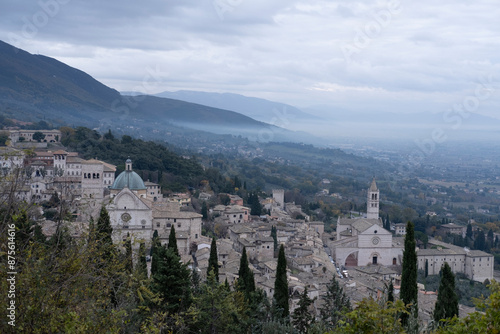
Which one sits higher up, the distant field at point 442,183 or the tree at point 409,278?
the tree at point 409,278

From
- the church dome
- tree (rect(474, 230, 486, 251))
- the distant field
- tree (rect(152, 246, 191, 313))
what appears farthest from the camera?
the distant field

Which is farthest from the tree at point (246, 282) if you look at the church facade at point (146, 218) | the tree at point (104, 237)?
the church facade at point (146, 218)

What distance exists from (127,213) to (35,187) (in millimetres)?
11982

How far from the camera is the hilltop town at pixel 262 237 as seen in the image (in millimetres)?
30266

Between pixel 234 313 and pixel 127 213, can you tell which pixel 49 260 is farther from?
pixel 127 213

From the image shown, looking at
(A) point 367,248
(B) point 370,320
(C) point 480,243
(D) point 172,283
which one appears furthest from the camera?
(C) point 480,243

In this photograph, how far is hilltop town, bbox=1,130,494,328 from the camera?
3027 cm

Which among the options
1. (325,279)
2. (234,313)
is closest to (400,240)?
(325,279)

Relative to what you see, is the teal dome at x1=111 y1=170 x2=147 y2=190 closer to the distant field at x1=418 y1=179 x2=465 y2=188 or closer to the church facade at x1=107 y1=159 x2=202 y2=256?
the church facade at x1=107 y1=159 x2=202 y2=256

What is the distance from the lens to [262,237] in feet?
125

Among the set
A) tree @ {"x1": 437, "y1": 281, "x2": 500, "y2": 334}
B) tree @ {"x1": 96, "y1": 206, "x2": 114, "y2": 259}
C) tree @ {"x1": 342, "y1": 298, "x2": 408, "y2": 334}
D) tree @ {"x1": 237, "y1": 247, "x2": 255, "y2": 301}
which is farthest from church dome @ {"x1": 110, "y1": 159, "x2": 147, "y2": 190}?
tree @ {"x1": 437, "y1": 281, "x2": 500, "y2": 334}

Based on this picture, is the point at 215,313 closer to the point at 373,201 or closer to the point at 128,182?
the point at 128,182

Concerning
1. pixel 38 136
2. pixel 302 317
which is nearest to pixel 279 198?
pixel 38 136

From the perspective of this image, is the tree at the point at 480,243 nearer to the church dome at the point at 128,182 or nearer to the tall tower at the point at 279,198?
the tall tower at the point at 279,198
